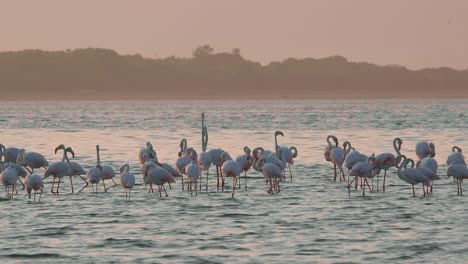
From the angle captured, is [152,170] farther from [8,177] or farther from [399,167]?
[399,167]

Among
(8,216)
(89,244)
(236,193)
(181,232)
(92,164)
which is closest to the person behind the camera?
(89,244)

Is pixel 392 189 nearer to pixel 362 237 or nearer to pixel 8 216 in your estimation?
pixel 362 237

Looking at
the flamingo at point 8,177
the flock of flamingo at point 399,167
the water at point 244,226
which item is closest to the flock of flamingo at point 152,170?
the flamingo at point 8,177

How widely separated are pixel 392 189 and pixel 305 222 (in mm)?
6260

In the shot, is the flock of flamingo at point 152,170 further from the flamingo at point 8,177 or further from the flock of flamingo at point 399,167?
the flock of flamingo at point 399,167

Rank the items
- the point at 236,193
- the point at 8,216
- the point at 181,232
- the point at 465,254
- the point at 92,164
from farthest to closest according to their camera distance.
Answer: the point at 92,164 → the point at 236,193 → the point at 8,216 → the point at 181,232 → the point at 465,254

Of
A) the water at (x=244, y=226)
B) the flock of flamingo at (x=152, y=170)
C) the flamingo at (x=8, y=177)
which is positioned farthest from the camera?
the flock of flamingo at (x=152, y=170)

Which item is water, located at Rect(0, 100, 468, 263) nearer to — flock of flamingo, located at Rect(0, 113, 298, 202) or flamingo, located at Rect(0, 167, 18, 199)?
flock of flamingo, located at Rect(0, 113, 298, 202)

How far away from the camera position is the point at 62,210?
22.0 m

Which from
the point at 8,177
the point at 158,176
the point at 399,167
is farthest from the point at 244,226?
the point at 8,177

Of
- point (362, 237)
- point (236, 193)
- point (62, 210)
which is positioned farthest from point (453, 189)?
point (62, 210)

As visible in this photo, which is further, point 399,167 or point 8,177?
point 399,167

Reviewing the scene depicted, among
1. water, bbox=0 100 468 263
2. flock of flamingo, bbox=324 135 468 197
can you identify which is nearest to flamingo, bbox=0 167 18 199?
water, bbox=0 100 468 263

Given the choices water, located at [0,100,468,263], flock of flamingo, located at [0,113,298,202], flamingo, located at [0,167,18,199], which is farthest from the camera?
flock of flamingo, located at [0,113,298,202]
